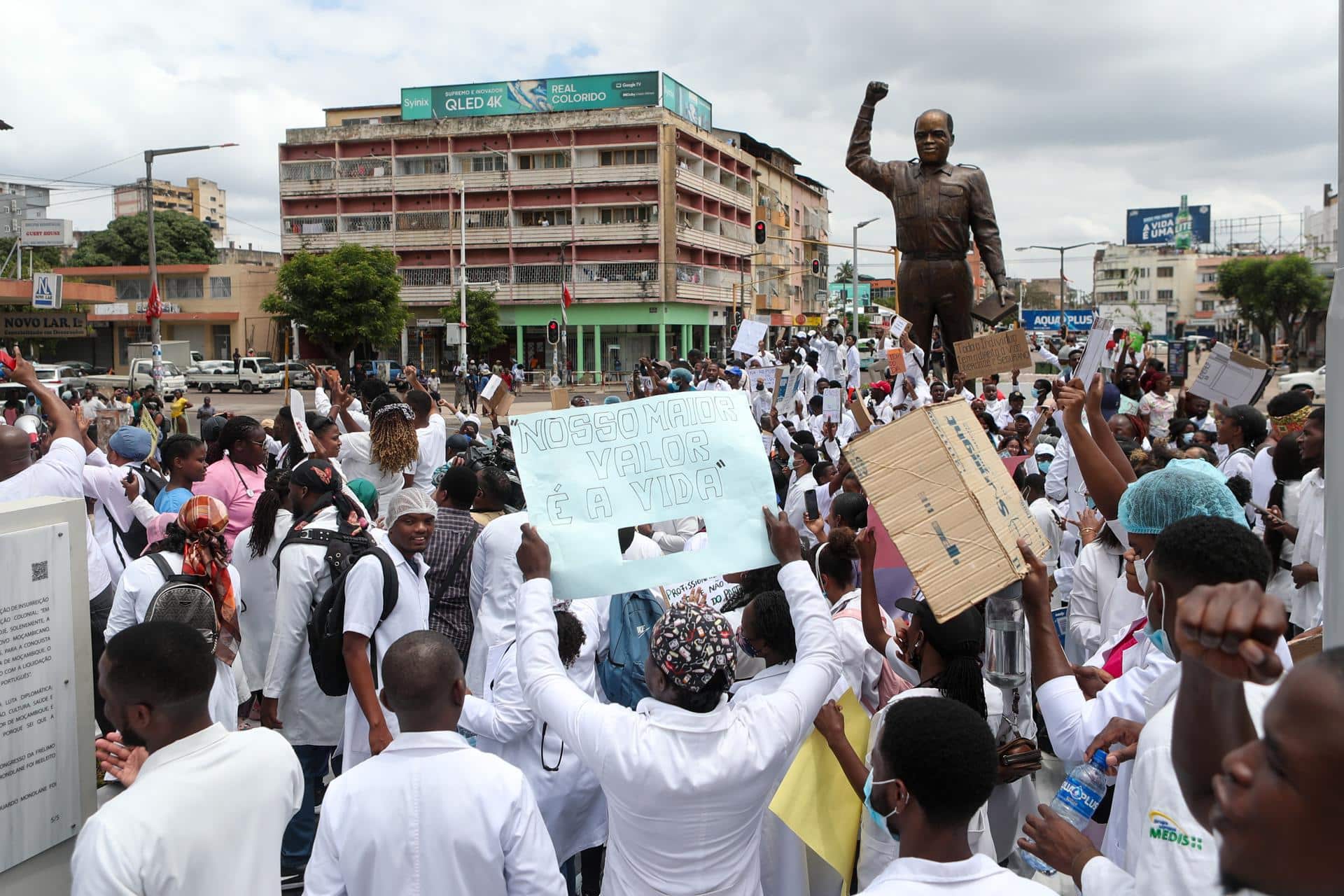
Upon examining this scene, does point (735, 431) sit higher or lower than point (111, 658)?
higher

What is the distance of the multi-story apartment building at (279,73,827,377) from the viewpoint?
187 feet

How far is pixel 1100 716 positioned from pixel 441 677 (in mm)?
1732

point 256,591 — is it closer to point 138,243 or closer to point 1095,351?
point 1095,351

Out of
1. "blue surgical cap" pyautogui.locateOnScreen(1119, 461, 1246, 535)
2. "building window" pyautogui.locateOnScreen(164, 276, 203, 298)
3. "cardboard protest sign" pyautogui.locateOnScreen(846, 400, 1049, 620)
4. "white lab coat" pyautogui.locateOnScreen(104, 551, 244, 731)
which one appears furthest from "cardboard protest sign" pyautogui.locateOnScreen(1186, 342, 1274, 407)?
"building window" pyautogui.locateOnScreen(164, 276, 203, 298)

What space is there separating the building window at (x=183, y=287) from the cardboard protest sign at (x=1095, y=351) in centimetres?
6214

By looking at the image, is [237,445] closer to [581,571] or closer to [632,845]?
[581,571]

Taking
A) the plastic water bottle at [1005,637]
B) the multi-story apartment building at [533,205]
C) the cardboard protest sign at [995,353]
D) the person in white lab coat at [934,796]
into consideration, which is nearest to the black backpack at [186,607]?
the person in white lab coat at [934,796]

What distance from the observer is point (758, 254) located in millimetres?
73625

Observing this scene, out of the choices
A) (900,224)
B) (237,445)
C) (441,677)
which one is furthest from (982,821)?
(900,224)

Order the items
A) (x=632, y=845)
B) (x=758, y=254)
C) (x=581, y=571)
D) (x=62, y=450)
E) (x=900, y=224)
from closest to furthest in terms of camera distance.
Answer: (x=632, y=845) < (x=581, y=571) < (x=62, y=450) < (x=900, y=224) < (x=758, y=254)

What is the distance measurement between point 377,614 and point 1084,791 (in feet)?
8.96

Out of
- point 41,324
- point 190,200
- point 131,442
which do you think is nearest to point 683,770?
point 131,442

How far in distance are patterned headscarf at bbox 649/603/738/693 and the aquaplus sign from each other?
197 feet

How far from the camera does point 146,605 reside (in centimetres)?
419
